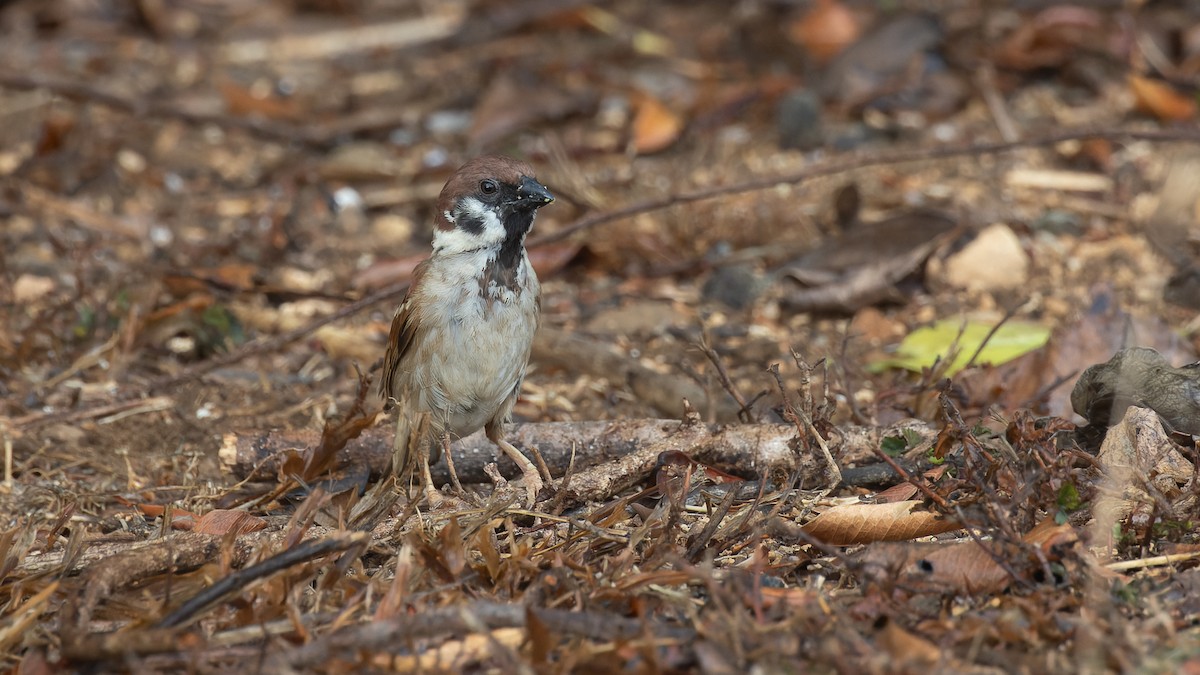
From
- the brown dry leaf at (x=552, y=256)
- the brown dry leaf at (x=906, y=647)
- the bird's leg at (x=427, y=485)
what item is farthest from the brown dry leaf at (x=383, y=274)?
the brown dry leaf at (x=906, y=647)

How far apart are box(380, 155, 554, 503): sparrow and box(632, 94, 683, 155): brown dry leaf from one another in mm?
3219

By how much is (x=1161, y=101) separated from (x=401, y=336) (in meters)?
4.79

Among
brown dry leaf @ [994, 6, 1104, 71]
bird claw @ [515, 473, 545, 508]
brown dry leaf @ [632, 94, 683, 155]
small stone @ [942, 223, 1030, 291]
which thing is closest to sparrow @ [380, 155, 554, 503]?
bird claw @ [515, 473, 545, 508]

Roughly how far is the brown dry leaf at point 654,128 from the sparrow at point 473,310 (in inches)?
127

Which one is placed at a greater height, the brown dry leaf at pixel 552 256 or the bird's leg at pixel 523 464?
the bird's leg at pixel 523 464

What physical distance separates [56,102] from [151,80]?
884mm

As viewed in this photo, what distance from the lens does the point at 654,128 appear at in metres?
8.01

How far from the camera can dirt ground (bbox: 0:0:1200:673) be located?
322cm

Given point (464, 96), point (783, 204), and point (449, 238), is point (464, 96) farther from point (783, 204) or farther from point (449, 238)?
point (449, 238)

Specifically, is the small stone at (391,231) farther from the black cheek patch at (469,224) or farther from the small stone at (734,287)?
the black cheek patch at (469,224)

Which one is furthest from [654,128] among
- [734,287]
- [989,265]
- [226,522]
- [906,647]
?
[906,647]

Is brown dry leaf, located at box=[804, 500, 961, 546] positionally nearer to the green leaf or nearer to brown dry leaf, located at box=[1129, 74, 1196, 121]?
the green leaf

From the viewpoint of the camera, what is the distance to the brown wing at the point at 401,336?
15.5ft

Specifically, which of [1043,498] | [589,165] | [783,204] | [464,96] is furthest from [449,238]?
[464,96]
